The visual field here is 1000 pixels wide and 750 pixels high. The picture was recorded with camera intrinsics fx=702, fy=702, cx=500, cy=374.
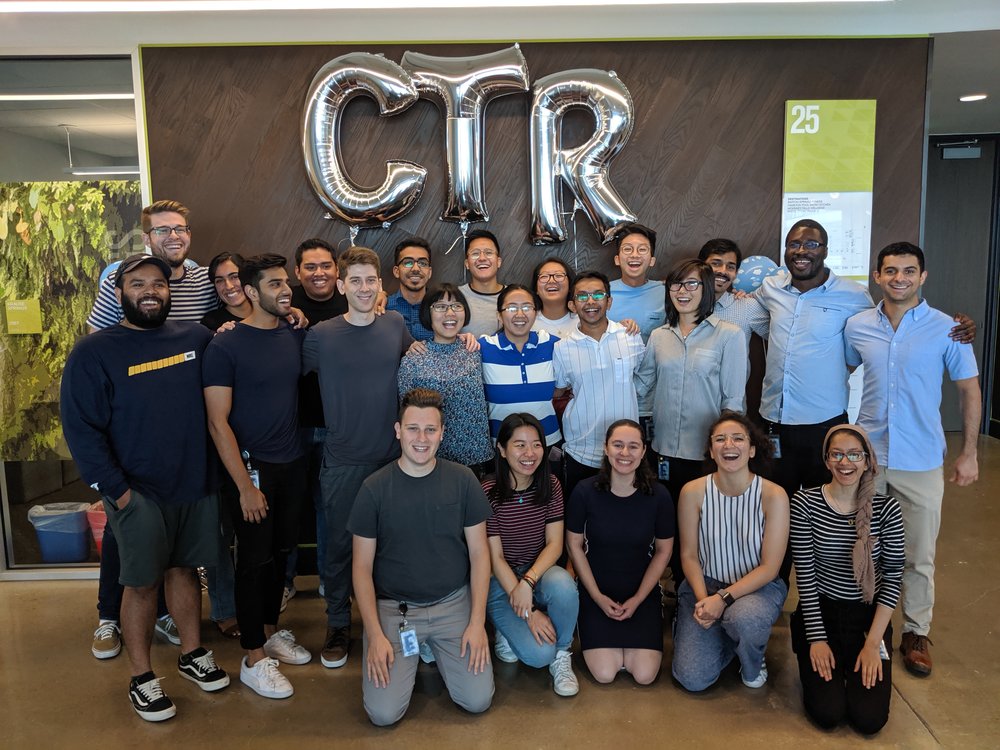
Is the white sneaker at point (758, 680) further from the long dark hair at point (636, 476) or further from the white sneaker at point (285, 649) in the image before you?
the white sneaker at point (285, 649)

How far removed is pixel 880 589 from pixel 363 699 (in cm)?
201

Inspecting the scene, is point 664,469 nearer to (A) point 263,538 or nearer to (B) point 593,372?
(B) point 593,372

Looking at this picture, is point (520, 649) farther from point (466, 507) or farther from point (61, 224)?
point (61, 224)

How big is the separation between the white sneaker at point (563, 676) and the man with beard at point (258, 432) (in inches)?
40.9

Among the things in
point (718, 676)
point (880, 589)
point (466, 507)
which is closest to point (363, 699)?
point (466, 507)

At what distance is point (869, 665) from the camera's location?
2531mm

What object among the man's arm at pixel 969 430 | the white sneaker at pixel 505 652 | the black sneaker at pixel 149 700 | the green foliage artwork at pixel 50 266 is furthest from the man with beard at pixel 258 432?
the man's arm at pixel 969 430

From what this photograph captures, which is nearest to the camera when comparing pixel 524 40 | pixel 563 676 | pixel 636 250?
pixel 563 676

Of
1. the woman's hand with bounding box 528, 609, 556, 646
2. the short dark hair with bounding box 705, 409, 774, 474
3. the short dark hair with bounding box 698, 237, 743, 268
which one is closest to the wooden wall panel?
the short dark hair with bounding box 698, 237, 743, 268

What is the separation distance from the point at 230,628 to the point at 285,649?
16.8 inches

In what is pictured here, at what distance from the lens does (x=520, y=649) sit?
2.86 m

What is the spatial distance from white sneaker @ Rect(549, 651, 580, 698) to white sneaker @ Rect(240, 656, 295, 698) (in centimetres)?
103

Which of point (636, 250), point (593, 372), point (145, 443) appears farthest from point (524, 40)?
point (145, 443)

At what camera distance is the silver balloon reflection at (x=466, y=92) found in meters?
3.69
